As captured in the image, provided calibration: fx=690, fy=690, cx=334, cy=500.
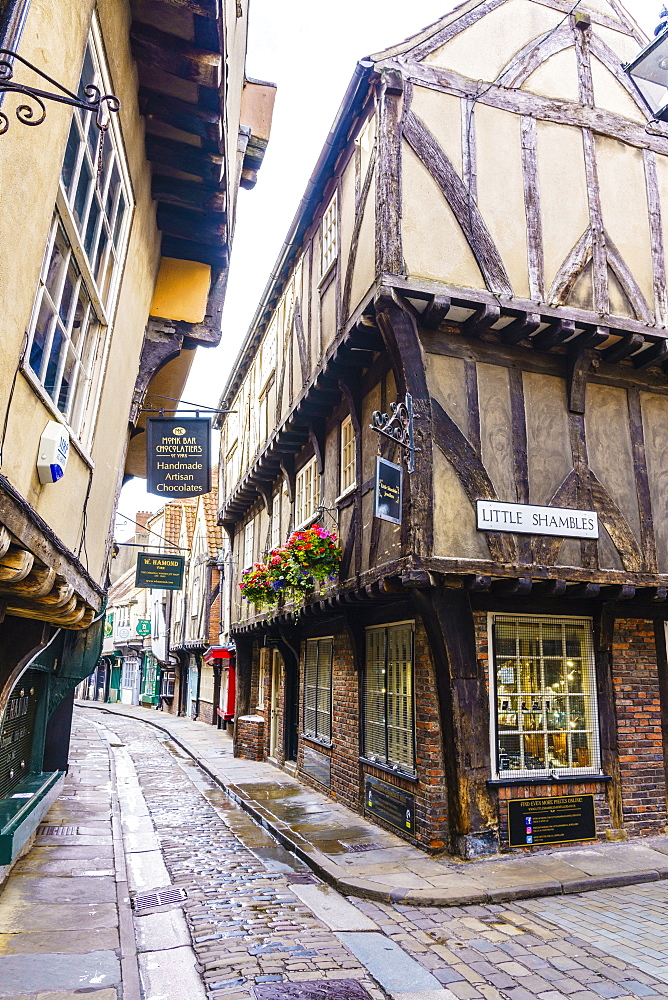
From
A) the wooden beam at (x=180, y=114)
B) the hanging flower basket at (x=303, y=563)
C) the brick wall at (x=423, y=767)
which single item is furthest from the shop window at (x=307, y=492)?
Result: the wooden beam at (x=180, y=114)

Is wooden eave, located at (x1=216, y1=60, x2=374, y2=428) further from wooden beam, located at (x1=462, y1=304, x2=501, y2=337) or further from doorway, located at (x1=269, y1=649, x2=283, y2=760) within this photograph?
doorway, located at (x1=269, y1=649, x2=283, y2=760)

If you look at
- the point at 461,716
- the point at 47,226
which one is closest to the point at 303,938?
the point at 461,716

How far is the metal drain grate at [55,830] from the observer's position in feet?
29.0

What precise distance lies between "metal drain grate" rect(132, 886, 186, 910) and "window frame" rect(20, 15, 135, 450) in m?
4.14

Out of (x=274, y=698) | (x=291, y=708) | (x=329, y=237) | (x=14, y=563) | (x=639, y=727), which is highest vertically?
(x=329, y=237)

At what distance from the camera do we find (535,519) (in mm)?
8203

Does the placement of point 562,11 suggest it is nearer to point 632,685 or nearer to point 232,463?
point 632,685

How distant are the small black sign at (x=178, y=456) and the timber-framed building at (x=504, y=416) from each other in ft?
7.22

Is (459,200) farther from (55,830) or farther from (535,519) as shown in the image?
(55,830)

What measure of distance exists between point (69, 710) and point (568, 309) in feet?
31.0

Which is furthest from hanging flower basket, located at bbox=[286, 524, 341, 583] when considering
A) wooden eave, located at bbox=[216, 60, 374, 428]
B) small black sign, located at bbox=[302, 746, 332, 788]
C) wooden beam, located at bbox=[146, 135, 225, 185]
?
wooden eave, located at bbox=[216, 60, 374, 428]

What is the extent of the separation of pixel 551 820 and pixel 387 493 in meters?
4.30

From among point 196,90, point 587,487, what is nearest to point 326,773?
point 587,487

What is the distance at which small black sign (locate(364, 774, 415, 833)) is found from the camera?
8.33m
